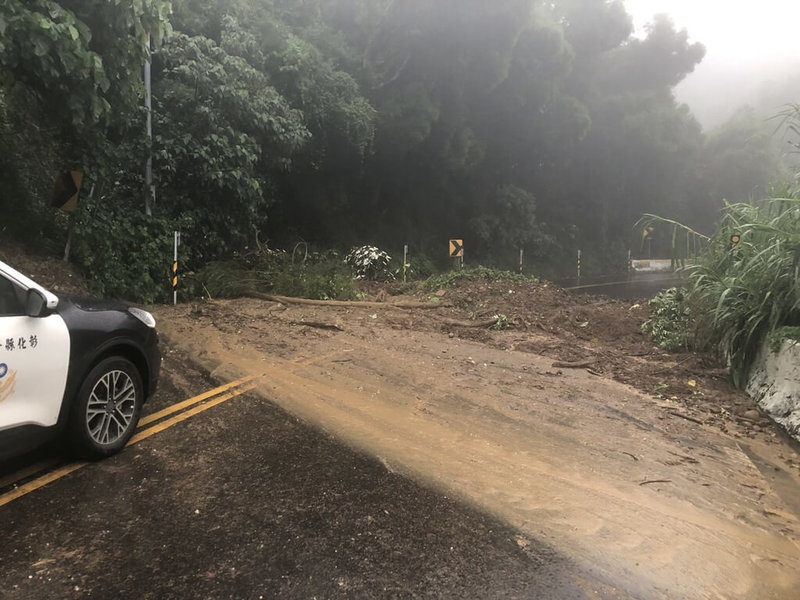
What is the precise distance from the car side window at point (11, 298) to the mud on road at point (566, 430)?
7.79 feet

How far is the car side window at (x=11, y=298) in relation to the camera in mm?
3314

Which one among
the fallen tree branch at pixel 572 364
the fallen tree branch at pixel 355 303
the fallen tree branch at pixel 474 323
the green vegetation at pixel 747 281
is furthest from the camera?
the fallen tree branch at pixel 355 303

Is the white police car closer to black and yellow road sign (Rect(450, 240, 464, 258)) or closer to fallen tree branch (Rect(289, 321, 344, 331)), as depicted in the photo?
fallen tree branch (Rect(289, 321, 344, 331))

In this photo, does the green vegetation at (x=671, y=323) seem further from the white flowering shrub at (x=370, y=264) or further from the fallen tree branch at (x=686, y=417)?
the white flowering shrub at (x=370, y=264)

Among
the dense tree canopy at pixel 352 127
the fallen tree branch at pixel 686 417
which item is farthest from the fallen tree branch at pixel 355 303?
the fallen tree branch at pixel 686 417

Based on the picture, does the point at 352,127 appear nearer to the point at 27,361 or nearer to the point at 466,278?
the point at 466,278

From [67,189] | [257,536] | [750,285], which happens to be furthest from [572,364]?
[67,189]

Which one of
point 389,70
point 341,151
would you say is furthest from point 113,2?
point 389,70

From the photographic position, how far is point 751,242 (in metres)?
7.29

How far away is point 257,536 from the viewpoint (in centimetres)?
314

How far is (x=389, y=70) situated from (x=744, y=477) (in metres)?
17.4

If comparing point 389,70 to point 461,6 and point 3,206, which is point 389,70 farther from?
point 3,206

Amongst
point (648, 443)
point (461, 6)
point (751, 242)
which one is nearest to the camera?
point (648, 443)

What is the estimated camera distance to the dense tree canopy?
8.37 m
